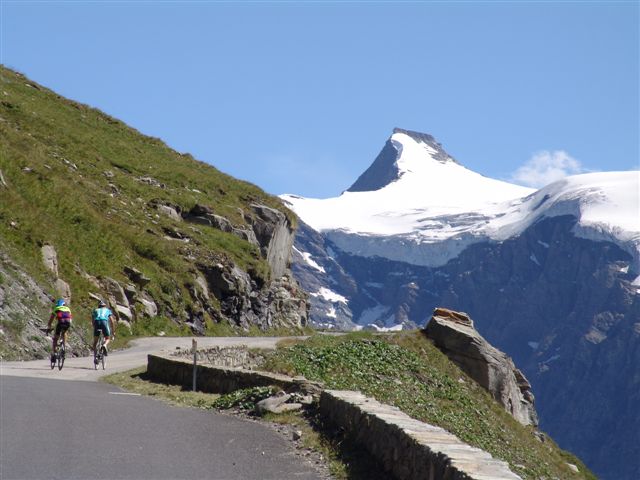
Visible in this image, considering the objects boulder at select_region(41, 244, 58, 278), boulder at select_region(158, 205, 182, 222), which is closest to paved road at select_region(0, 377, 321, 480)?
boulder at select_region(41, 244, 58, 278)

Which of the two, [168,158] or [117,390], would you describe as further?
[168,158]

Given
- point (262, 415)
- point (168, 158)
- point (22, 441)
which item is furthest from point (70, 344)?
point (168, 158)

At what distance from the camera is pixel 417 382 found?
87.5ft

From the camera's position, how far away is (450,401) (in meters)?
26.8

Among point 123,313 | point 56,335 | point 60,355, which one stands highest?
point 123,313

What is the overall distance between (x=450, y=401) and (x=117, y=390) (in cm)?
1000

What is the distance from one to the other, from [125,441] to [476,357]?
967 inches

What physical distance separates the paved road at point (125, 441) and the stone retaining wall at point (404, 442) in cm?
89

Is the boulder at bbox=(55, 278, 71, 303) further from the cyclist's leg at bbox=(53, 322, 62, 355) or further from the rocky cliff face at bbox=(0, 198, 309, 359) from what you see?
the cyclist's leg at bbox=(53, 322, 62, 355)

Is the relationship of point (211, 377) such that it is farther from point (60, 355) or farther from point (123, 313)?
point (123, 313)

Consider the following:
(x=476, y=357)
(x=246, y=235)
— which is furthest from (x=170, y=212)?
(x=476, y=357)

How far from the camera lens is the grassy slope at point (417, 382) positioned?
20047mm

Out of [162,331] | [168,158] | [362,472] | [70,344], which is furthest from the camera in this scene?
[168,158]

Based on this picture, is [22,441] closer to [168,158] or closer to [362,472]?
[362,472]
